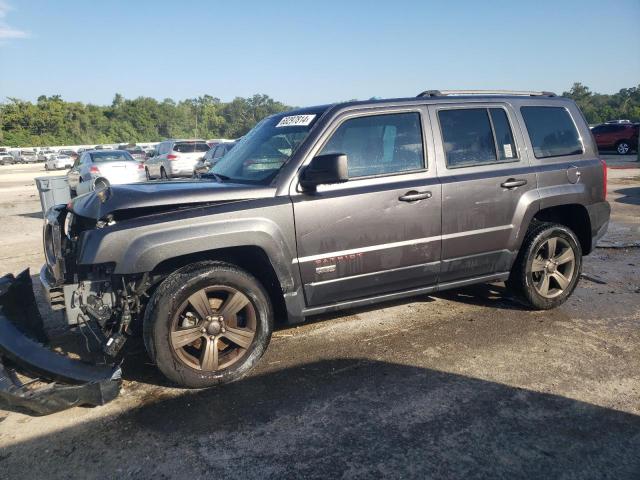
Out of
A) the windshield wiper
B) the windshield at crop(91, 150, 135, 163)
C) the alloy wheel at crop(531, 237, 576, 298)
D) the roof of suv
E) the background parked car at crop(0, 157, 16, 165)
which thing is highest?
the background parked car at crop(0, 157, 16, 165)

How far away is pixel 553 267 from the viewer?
4.70 meters

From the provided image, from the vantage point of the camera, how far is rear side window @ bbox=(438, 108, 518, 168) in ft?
13.7

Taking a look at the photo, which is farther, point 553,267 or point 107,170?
point 107,170

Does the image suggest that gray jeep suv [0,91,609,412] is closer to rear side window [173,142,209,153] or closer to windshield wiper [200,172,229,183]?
windshield wiper [200,172,229,183]

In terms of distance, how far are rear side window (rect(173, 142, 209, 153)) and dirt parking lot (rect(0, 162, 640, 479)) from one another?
675 inches

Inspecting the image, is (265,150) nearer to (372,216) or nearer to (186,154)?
(372,216)

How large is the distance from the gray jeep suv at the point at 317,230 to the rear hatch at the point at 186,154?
16.0 meters

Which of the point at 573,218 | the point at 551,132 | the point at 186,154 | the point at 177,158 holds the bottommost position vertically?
the point at 573,218

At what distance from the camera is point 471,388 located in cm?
327

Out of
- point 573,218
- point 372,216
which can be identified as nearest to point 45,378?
point 372,216

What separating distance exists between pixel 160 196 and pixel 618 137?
29652 mm

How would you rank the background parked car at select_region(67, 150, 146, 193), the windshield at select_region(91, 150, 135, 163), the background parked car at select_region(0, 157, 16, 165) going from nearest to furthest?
the background parked car at select_region(67, 150, 146, 193)
the windshield at select_region(91, 150, 135, 163)
the background parked car at select_region(0, 157, 16, 165)

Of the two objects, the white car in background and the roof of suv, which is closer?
the roof of suv

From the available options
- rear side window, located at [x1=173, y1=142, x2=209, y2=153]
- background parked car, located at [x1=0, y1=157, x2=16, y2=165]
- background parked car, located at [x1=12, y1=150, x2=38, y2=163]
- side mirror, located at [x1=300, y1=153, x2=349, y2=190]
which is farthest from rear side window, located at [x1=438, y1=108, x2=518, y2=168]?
background parked car, located at [x1=12, y1=150, x2=38, y2=163]
